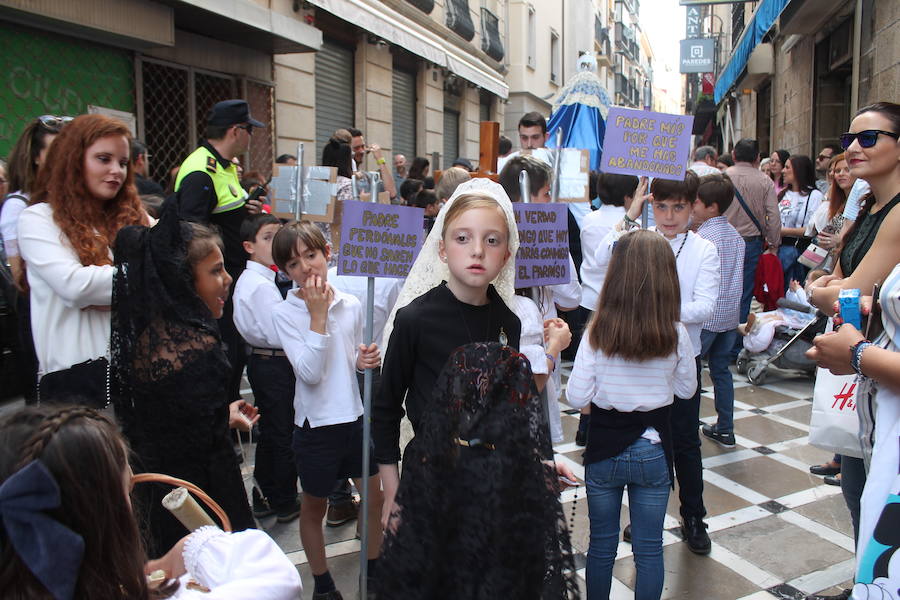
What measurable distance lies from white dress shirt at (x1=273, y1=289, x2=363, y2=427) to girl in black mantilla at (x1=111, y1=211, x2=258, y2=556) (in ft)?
2.06

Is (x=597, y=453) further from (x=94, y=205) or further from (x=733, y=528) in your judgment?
(x=94, y=205)

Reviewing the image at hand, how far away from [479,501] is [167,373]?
1.31 meters

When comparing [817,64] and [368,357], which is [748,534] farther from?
[817,64]

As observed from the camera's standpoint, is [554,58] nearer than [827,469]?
No

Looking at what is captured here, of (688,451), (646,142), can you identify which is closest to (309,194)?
(646,142)

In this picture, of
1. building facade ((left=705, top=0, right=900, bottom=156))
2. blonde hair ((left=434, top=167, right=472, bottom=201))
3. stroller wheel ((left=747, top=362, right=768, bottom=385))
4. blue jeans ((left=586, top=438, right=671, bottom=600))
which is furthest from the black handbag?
building facade ((left=705, top=0, right=900, bottom=156))

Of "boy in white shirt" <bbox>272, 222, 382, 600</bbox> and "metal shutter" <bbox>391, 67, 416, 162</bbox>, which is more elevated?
"metal shutter" <bbox>391, 67, 416, 162</bbox>

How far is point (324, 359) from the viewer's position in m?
3.04

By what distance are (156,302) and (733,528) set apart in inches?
125

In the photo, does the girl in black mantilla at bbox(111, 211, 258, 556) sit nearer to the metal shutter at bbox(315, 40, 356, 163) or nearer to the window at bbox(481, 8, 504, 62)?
the metal shutter at bbox(315, 40, 356, 163)

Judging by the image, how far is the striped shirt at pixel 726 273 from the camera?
16.1 ft

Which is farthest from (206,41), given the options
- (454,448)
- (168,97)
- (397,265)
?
(454,448)

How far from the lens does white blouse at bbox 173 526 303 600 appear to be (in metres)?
1.54

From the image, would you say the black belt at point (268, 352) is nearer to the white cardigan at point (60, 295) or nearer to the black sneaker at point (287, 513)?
the black sneaker at point (287, 513)
